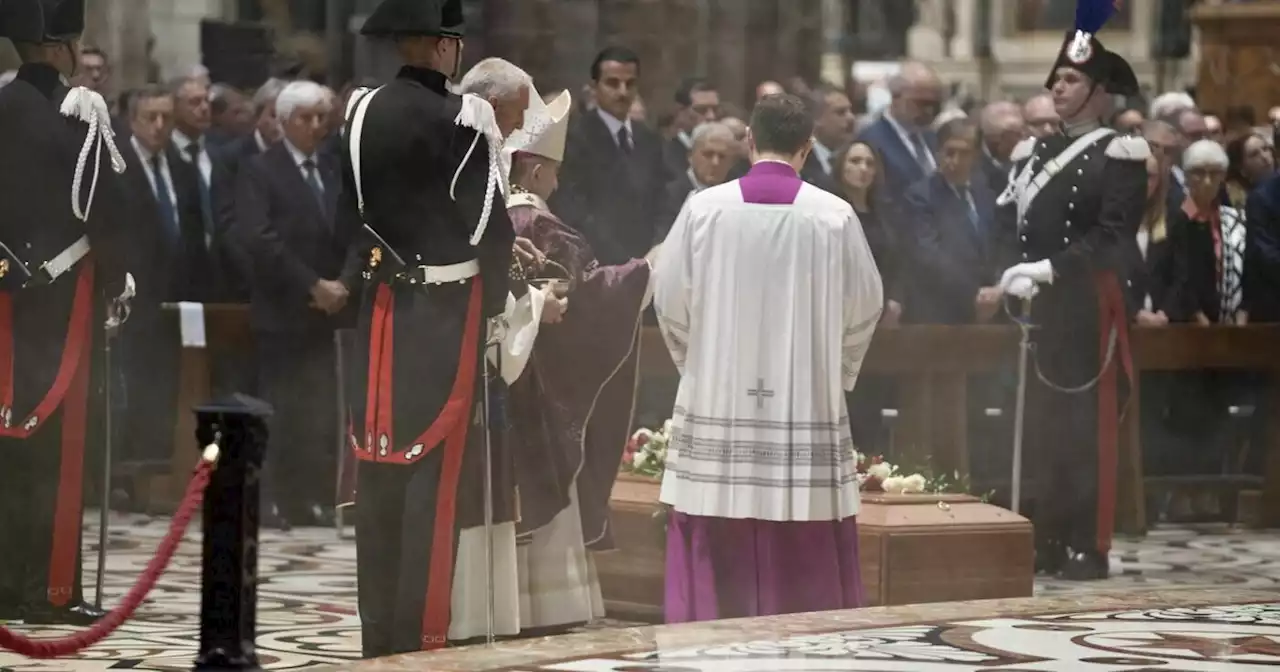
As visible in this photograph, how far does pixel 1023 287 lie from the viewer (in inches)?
430

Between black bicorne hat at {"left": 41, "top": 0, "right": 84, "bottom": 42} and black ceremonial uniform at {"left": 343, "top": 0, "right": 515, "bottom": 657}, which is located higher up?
black bicorne hat at {"left": 41, "top": 0, "right": 84, "bottom": 42}

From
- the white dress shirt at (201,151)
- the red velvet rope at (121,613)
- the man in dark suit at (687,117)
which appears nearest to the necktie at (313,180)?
the white dress shirt at (201,151)

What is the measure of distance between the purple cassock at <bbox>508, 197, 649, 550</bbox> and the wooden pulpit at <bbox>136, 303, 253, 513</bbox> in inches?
142

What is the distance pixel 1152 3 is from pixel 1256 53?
32.0 ft

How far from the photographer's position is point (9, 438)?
874 cm

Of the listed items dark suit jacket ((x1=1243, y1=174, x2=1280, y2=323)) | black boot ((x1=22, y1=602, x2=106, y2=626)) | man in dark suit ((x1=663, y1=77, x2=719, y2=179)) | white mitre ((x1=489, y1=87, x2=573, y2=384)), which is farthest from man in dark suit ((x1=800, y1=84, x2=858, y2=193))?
black boot ((x1=22, y1=602, x2=106, y2=626))

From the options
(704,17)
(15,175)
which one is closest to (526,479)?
(15,175)

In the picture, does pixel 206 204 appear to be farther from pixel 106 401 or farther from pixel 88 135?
pixel 88 135

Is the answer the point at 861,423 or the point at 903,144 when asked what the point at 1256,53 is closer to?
the point at 903,144

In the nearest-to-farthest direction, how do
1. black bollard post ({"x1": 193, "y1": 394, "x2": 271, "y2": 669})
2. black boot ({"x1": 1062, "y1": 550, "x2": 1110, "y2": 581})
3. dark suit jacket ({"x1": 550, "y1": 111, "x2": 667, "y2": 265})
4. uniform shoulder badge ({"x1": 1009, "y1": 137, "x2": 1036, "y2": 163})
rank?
black bollard post ({"x1": 193, "y1": 394, "x2": 271, "y2": 669}) < black boot ({"x1": 1062, "y1": 550, "x2": 1110, "y2": 581}) < uniform shoulder badge ({"x1": 1009, "y1": 137, "x2": 1036, "y2": 163}) < dark suit jacket ({"x1": 550, "y1": 111, "x2": 667, "y2": 265})

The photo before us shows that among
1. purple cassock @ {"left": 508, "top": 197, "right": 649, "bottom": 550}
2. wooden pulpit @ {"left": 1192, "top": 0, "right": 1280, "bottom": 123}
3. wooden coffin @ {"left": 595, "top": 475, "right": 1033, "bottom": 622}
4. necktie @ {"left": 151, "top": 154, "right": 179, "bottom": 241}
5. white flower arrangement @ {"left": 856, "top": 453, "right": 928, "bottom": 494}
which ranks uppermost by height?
wooden pulpit @ {"left": 1192, "top": 0, "right": 1280, "bottom": 123}

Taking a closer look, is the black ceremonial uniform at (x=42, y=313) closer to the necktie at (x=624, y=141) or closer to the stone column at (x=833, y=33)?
the necktie at (x=624, y=141)

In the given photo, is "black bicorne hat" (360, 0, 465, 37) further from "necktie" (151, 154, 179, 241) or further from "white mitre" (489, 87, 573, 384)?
"necktie" (151, 154, 179, 241)

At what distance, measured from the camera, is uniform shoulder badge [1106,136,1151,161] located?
35.3 ft
